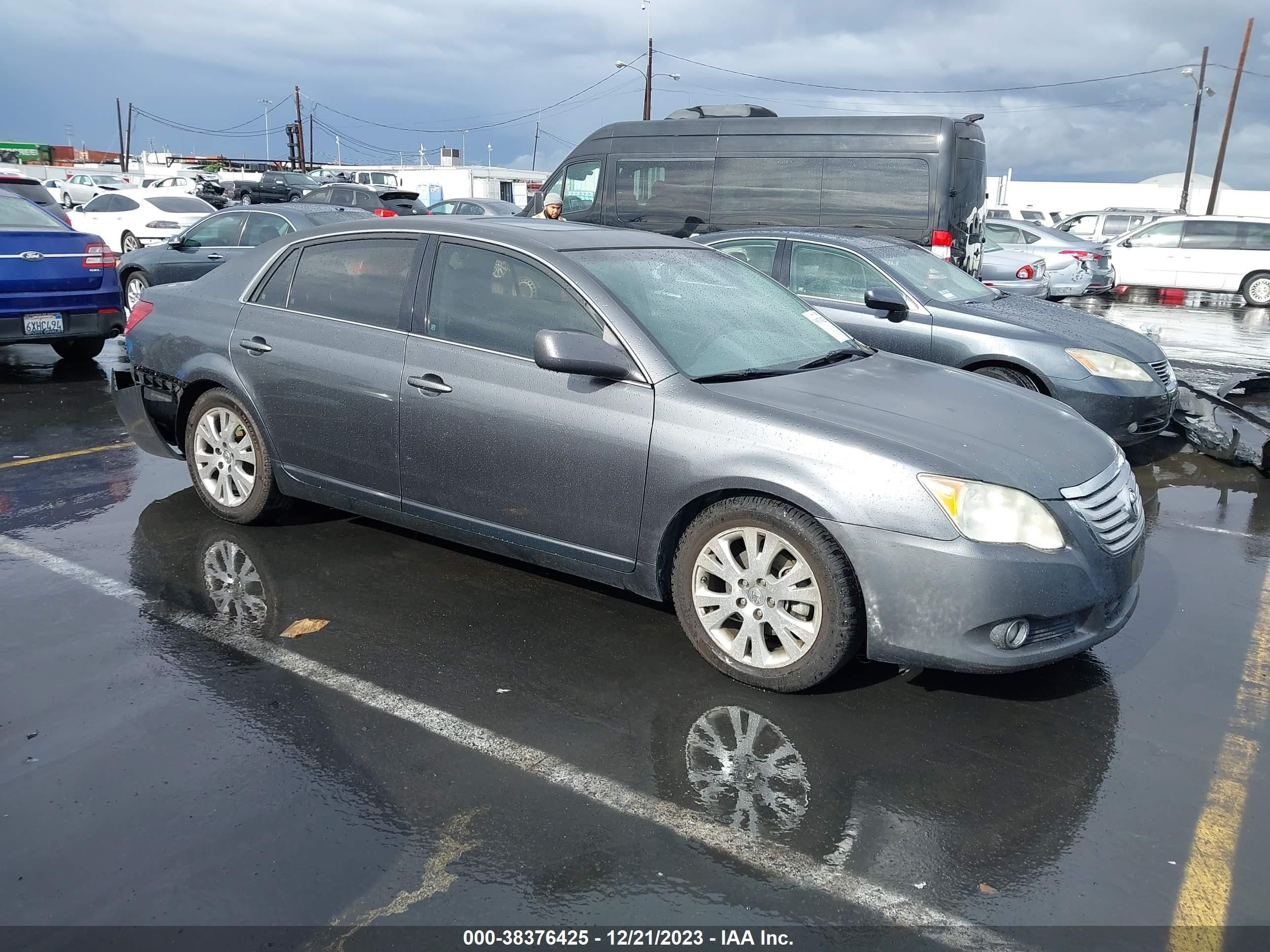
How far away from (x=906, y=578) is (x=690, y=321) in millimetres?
1494

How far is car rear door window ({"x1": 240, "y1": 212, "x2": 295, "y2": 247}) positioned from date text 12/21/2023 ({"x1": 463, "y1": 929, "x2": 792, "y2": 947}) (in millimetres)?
10650

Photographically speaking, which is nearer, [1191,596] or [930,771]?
[930,771]

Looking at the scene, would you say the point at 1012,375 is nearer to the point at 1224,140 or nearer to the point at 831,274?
the point at 831,274

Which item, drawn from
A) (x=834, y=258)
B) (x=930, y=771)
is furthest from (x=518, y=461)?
(x=834, y=258)

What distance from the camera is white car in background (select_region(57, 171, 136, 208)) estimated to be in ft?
108

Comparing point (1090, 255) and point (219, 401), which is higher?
point (1090, 255)

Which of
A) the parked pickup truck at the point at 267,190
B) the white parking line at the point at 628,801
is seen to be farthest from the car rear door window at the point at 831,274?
the parked pickup truck at the point at 267,190

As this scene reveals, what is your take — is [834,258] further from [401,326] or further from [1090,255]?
[1090,255]

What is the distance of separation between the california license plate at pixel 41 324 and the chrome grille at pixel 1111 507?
348 inches

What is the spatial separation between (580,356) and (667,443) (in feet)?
1.54

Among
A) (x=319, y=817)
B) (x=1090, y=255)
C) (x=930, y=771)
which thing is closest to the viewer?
(x=319, y=817)

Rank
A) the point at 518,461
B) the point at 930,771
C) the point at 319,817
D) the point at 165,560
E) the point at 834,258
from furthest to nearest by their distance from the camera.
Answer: the point at 834,258 < the point at 165,560 < the point at 518,461 < the point at 930,771 < the point at 319,817

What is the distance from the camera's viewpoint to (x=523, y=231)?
479 cm

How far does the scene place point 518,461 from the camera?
4.35 m
